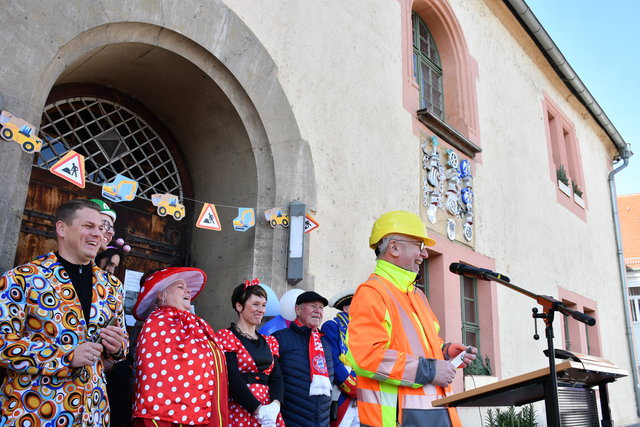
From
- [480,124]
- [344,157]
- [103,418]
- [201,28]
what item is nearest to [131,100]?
[201,28]

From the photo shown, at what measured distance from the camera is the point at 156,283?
10.8 feet

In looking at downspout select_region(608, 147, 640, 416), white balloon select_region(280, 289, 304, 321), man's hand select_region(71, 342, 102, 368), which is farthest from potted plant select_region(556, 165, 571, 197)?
man's hand select_region(71, 342, 102, 368)

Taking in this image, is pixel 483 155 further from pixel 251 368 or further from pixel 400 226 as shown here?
pixel 400 226

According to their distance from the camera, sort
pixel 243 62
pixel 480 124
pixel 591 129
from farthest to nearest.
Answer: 1. pixel 591 129
2. pixel 480 124
3. pixel 243 62

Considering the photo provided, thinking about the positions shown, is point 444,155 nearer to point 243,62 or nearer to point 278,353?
point 243,62

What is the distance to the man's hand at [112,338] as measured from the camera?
8.63 feet

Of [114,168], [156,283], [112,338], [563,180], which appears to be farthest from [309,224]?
[563,180]

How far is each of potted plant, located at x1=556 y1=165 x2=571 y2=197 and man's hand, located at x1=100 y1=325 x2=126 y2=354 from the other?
11214 millimetres

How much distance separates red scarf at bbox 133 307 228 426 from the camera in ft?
9.34

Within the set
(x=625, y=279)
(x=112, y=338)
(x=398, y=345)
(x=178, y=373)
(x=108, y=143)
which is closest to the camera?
(x=398, y=345)

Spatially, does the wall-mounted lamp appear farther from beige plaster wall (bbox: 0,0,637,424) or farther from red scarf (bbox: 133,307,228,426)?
red scarf (bbox: 133,307,228,426)

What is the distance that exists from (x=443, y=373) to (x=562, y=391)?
0.70 meters

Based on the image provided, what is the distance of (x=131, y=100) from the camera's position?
5121 mm

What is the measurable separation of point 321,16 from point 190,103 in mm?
1916
